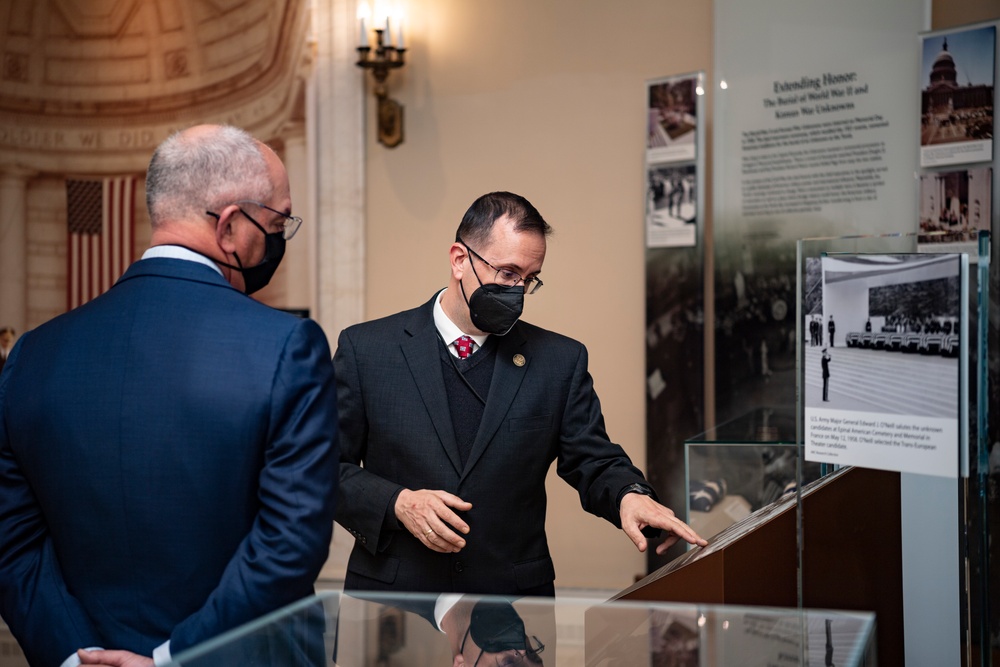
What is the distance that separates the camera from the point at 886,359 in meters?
1.31

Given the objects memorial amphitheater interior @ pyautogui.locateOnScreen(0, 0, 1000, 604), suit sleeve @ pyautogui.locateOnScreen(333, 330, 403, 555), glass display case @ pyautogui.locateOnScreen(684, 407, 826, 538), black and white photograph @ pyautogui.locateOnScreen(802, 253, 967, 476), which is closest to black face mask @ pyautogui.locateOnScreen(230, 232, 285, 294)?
suit sleeve @ pyautogui.locateOnScreen(333, 330, 403, 555)

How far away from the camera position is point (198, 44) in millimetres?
6195

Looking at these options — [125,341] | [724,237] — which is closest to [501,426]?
[125,341]

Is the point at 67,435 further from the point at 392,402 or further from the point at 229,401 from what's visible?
the point at 392,402

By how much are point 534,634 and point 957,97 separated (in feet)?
10.2

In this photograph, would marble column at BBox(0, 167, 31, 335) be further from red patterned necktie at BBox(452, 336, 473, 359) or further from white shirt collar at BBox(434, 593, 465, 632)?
white shirt collar at BBox(434, 593, 465, 632)

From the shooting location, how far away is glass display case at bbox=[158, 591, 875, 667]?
1.19 meters

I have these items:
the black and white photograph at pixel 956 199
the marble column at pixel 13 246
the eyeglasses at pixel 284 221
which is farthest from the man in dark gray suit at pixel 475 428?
the marble column at pixel 13 246

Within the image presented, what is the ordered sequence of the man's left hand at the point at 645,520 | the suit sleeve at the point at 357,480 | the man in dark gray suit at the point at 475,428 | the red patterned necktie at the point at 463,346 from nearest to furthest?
1. the man's left hand at the point at 645,520
2. the suit sleeve at the point at 357,480
3. the man in dark gray suit at the point at 475,428
4. the red patterned necktie at the point at 463,346

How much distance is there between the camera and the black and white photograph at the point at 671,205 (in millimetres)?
4285

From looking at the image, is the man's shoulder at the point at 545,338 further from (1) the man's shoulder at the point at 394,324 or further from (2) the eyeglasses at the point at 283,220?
(2) the eyeglasses at the point at 283,220

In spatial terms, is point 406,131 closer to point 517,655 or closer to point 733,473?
point 733,473

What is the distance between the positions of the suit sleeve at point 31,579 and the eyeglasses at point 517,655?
0.65 meters

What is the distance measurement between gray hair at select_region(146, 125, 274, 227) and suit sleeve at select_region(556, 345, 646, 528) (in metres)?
1.14
